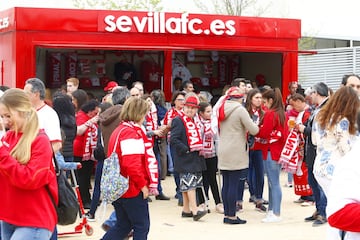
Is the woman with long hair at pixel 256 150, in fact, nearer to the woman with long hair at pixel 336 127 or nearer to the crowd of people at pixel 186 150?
the crowd of people at pixel 186 150

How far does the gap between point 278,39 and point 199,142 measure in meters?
7.21

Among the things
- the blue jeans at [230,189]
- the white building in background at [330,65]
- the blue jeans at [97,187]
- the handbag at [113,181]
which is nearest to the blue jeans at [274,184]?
the blue jeans at [230,189]

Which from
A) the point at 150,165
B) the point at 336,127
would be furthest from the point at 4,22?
the point at 336,127

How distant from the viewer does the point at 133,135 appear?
7.21 meters

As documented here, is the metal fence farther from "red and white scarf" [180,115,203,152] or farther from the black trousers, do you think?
"red and white scarf" [180,115,203,152]

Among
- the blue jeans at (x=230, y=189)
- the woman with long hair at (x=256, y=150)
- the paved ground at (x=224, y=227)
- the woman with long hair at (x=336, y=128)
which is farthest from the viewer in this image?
the woman with long hair at (x=256, y=150)

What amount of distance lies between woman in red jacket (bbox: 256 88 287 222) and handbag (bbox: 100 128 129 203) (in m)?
3.58

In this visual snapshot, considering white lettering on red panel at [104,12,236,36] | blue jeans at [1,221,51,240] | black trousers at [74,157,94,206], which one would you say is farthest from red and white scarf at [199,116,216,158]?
blue jeans at [1,221,51,240]

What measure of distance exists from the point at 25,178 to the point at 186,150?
5460 millimetres

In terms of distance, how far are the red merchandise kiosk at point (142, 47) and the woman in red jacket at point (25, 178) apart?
9833 mm

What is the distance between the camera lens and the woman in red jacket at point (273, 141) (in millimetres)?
10391

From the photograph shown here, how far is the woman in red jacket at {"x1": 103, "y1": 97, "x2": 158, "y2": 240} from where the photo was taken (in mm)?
7141

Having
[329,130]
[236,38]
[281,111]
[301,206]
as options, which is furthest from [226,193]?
[236,38]

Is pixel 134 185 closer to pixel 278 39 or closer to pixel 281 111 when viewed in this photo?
pixel 281 111
